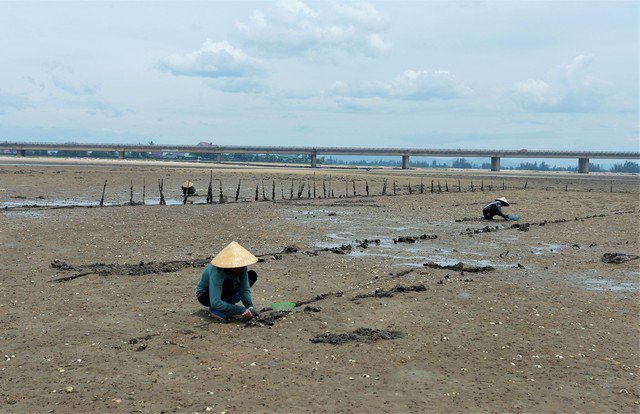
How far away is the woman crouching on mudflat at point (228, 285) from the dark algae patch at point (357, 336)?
4.54 feet

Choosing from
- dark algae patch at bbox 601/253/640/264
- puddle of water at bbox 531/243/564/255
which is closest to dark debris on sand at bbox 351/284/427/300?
dark algae patch at bbox 601/253/640/264

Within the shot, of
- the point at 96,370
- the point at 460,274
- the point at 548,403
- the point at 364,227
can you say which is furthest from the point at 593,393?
the point at 364,227

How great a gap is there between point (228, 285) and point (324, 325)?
182cm

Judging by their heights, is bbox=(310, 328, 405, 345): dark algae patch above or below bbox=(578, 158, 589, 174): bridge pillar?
below

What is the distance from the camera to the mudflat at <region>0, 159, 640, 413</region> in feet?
26.4

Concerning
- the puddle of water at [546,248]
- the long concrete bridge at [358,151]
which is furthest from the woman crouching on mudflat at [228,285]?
the long concrete bridge at [358,151]

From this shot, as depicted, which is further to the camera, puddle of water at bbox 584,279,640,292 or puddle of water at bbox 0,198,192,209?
puddle of water at bbox 0,198,192,209

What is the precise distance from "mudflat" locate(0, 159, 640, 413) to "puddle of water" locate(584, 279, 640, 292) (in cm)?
5

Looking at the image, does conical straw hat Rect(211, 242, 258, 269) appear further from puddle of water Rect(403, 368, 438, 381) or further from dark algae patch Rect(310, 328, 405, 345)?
puddle of water Rect(403, 368, 438, 381)

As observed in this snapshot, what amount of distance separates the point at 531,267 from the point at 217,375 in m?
11.4

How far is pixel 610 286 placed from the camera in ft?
49.2

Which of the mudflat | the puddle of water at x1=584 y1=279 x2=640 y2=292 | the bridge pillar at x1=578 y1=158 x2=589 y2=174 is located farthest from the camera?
the bridge pillar at x1=578 y1=158 x2=589 y2=174

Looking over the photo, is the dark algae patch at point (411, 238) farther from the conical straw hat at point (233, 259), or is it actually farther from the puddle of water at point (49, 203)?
the puddle of water at point (49, 203)

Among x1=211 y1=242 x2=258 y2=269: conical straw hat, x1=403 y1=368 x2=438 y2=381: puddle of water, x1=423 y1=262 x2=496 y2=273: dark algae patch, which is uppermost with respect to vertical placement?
x1=211 y1=242 x2=258 y2=269: conical straw hat
